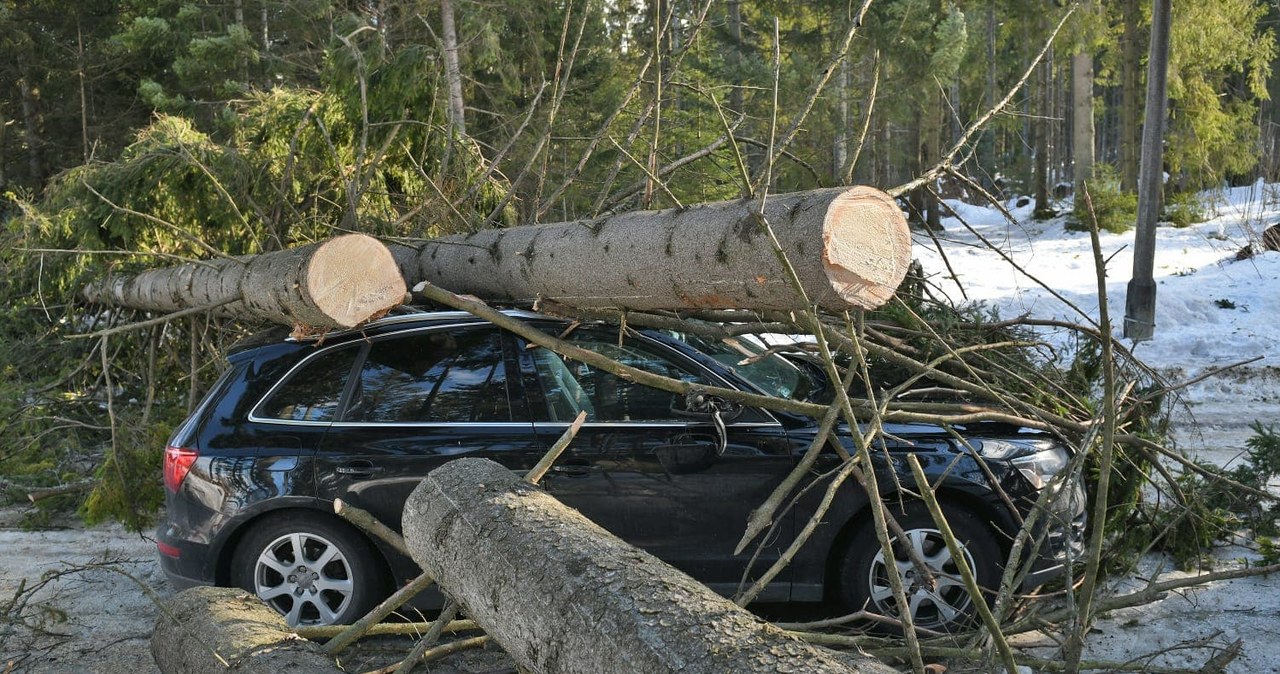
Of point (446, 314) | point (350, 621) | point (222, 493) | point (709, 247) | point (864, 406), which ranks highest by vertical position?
point (709, 247)

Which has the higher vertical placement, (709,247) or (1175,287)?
(709,247)

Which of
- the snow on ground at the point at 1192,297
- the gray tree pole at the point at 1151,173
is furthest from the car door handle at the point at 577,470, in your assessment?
the gray tree pole at the point at 1151,173

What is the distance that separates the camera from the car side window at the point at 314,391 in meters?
5.16

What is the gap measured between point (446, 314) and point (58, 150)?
77.7ft

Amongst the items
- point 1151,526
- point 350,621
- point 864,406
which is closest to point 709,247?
point 864,406

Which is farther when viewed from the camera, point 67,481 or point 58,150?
point 58,150

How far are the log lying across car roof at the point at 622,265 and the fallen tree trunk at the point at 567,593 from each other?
105 cm

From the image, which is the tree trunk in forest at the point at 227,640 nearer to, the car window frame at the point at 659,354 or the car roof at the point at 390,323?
the car roof at the point at 390,323

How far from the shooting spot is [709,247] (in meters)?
3.97

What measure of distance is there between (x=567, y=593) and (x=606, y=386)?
2.12m

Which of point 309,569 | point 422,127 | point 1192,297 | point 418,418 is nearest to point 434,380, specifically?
point 418,418

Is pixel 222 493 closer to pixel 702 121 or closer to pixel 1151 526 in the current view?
pixel 1151 526

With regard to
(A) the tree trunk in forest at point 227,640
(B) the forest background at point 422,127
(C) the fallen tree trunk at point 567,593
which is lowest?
(A) the tree trunk in forest at point 227,640

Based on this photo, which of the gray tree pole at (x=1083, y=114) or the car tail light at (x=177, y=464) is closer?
the car tail light at (x=177, y=464)
